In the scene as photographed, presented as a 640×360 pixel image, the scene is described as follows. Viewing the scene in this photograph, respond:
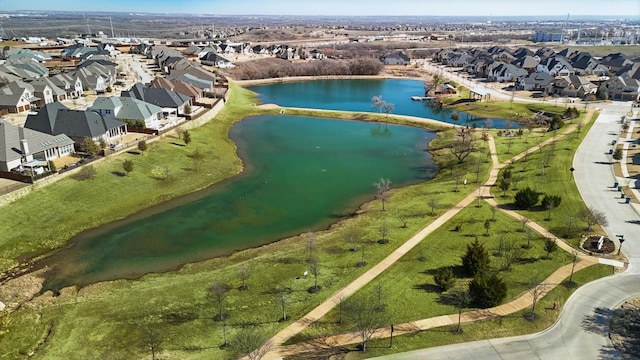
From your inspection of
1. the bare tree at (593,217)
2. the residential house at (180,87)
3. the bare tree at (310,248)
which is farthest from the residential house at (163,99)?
the bare tree at (593,217)

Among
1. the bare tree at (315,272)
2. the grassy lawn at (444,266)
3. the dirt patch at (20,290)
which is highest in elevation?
the grassy lawn at (444,266)

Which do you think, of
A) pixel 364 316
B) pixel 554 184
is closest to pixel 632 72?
pixel 554 184

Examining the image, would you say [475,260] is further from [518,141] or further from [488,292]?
[518,141]

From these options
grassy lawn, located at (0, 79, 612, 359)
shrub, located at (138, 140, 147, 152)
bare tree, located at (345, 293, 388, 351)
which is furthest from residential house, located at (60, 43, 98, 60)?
bare tree, located at (345, 293, 388, 351)

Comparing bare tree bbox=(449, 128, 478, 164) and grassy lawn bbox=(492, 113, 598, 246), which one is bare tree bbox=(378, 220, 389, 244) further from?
bare tree bbox=(449, 128, 478, 164)

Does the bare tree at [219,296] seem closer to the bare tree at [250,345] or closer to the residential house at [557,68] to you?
the bare tree at [250,345]
